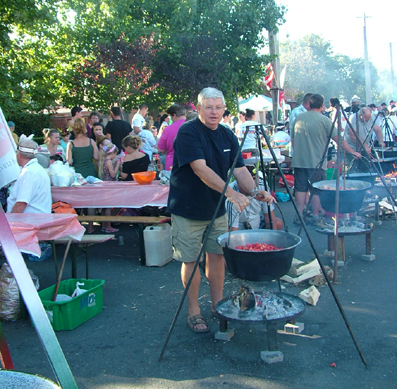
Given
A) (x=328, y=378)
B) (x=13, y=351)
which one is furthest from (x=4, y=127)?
(x=328, y=378)

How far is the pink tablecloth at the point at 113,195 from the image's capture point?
267 inches

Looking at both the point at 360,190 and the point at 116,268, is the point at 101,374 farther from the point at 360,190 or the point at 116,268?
the point at 360,190

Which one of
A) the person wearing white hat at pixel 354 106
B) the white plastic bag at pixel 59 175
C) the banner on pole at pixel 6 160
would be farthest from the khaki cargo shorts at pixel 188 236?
the person wearing white hat at pixel 354 106


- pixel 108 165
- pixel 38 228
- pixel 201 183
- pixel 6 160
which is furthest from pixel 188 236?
pixel 108 165

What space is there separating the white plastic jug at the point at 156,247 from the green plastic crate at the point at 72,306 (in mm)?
1475

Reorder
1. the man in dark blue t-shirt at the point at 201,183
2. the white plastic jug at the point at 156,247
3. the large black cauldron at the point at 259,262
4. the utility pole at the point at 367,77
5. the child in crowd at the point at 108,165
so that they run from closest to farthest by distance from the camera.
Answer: the large black cauldron at the point at 259,262
the man in dark blue t-shirt at the point at 201,183
the white plastic jug at the point at 156,247
the child in crowd at the point at 108,165
the utility pole at the point at 367,77

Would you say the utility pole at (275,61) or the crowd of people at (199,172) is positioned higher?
the utility pole at (275,61)

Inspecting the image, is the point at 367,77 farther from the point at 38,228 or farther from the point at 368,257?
the point at 38,228

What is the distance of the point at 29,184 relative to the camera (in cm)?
547

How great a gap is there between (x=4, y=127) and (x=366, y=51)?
4319 cm

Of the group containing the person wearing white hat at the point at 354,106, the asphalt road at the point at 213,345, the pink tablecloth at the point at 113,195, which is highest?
the person wearing white hat at the point at 354,106

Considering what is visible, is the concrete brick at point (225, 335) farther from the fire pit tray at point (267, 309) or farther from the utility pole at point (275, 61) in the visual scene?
the utility pole at point (275, 61)

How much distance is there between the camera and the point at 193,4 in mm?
15930

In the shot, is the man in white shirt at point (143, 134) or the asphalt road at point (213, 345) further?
the man in white shirt at point (143, 134)
